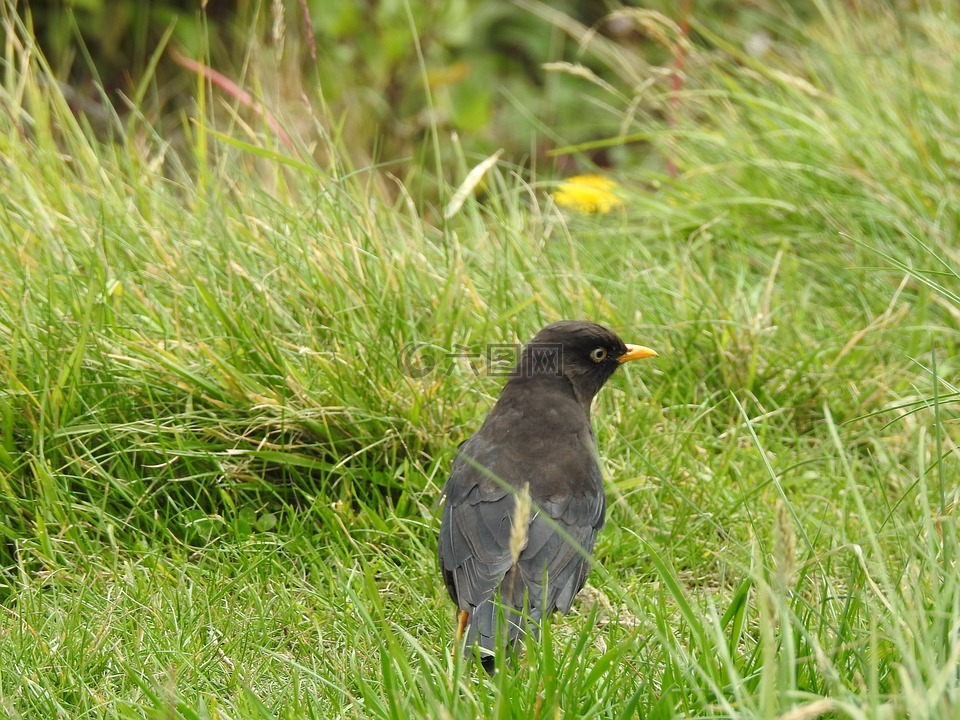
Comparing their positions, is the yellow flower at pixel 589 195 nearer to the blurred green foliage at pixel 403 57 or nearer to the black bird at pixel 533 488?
the blurred green foliage at pixel 403 57

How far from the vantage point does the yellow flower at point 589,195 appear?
17.3ft

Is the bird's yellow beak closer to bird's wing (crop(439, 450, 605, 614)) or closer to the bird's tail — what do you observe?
bird's wing (crop(439, 450, 605, 614))

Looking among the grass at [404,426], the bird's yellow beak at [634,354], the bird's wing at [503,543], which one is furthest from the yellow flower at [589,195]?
the bird's wing at [503,543]

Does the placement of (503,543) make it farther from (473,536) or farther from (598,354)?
(598,354)

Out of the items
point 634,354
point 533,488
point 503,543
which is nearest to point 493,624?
point 503,543

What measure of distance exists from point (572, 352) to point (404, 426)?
56cm

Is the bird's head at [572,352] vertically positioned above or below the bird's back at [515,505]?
above

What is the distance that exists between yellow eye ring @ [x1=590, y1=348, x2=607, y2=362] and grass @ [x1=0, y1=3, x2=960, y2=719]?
0.31 metres

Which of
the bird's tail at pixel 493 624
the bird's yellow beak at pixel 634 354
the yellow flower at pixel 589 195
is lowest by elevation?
the bird's tail at pixel 493 624

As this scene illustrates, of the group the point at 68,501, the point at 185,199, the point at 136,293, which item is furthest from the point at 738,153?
the point at 68,501

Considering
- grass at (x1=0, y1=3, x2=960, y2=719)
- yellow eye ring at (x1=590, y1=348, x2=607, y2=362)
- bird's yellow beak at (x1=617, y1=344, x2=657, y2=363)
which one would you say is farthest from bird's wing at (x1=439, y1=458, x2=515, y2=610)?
bird's yellow beak at (x1=617, y1=344, x2=657, y2=363)

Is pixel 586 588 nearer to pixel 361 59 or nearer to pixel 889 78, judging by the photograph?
pixel 889 78

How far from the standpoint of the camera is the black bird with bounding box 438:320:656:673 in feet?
9.96

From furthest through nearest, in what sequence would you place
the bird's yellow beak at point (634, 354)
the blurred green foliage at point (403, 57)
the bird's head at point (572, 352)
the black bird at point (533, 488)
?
the blurred green foliage at point (403, 57), the bird's yellow beak at point (634, 354), the bird's head at point (572, 352), the black bird at point (533, 488)
